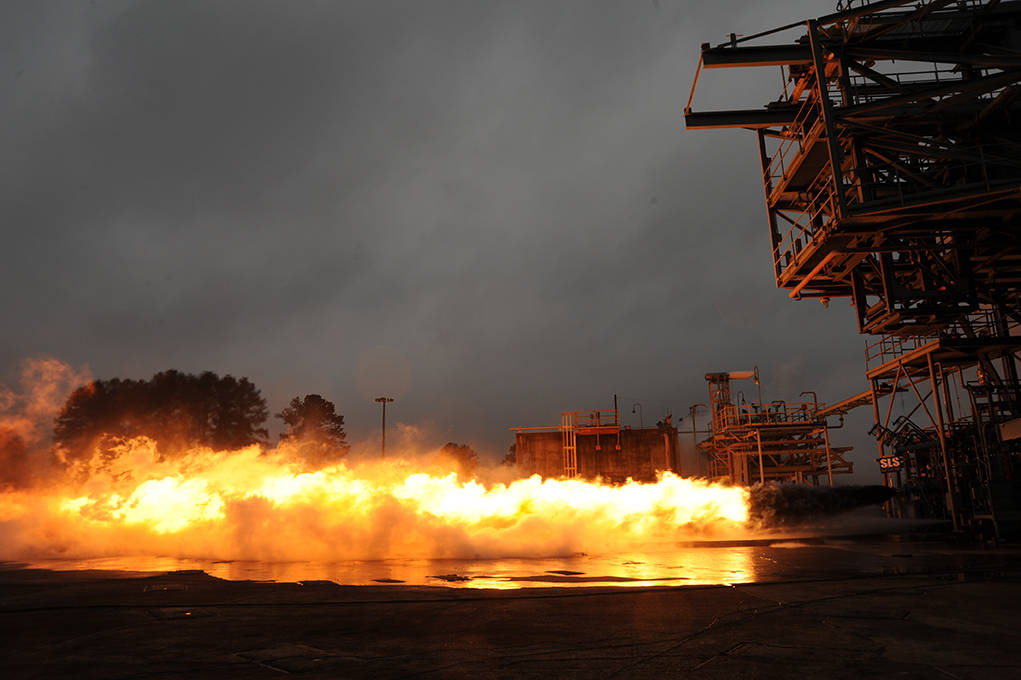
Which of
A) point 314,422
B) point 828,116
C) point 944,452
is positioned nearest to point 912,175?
point 828,116

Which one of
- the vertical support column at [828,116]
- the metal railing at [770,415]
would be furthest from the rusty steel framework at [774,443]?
the vertical support column at [828,116]

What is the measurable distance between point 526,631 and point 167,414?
60773mm

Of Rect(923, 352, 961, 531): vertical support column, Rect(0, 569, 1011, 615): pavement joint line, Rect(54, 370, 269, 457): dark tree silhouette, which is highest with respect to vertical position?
Rect(54, 370, 269, 457): dark tree silhouette

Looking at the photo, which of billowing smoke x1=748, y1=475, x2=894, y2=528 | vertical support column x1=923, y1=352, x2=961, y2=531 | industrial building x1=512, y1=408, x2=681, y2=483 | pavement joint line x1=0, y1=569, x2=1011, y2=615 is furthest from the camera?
industrial building x1=512, y1=408, x2=681, y2=483

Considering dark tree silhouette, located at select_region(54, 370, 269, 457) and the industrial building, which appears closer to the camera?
the industrial building

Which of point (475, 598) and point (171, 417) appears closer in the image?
point (475, 598)

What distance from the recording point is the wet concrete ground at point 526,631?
5949 millimetres

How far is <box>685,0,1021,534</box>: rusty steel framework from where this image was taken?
19.0 meters

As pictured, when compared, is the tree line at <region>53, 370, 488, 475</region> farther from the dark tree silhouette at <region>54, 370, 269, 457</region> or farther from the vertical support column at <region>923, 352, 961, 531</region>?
the vertical support column at <region>923, 352, 961, 531</region>

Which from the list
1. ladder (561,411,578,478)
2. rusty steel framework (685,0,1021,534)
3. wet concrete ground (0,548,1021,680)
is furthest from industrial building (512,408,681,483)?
wet concrete ground (0,548,1021,680)

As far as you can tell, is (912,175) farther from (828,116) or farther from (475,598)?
(475,598)

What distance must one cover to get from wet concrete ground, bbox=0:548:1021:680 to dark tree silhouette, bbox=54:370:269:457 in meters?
51.8

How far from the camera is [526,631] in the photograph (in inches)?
300

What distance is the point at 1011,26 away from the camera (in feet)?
70.0
